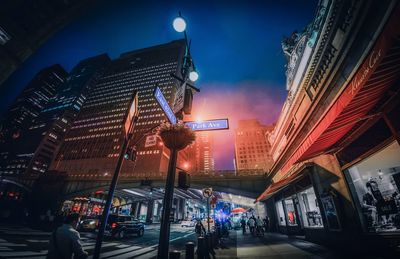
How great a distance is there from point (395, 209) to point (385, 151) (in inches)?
75.3

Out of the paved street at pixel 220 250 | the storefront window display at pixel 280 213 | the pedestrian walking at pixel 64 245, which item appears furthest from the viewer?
the storefront window display at pixel 280 213

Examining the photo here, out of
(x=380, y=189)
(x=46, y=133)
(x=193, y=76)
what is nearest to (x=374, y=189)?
(x=380, y=189)

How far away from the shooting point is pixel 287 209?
54.2ft

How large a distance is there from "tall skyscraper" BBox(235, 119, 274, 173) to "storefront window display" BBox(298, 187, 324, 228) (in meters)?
119

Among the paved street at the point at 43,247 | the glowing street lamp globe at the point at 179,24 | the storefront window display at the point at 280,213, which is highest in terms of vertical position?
the glowing street lamp globe at the point at 179,24

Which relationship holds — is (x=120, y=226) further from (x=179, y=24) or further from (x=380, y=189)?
(x=380, y=189)

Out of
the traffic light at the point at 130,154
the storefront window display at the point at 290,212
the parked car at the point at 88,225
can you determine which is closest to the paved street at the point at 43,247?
the traffic light at the point at 130,154

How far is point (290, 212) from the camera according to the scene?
52.2 feet

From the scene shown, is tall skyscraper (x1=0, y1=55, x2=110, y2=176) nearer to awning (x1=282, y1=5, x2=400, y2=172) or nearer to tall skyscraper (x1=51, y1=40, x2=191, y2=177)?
tall skyscraper (x1=51, y1=40, x2=191, y2=177)

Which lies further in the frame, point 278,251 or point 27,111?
point 27,111

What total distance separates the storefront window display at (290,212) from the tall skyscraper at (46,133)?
117984 mm

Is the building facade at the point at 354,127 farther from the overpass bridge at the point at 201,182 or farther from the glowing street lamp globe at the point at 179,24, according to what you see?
the overpass bridge at the point at 201,182

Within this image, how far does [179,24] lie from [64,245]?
745 cm

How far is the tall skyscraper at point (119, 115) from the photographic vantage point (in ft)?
273
